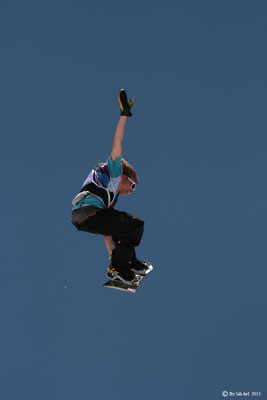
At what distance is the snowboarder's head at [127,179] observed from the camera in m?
7.29

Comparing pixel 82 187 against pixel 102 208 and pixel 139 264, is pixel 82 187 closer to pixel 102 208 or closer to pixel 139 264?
pixel 102 208

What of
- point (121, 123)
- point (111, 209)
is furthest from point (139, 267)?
point (121, 123)

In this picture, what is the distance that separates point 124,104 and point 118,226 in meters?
1.46

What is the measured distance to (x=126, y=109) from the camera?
6.82m

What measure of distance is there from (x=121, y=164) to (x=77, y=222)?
0.93m

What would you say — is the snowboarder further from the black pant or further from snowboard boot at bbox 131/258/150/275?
snowboard boot at bbox 131/258/150/275

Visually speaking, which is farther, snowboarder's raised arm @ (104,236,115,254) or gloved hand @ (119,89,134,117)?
snowboarder's raised arm @ (104,236,115,254)

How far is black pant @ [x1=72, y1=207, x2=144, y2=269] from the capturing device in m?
7.13

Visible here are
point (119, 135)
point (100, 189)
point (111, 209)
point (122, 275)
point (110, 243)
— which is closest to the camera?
point (119, 135)

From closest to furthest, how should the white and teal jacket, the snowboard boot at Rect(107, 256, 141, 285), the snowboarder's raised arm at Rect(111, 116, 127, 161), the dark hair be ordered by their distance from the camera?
1. the snowboarder's raised arm at Rect(111, 116, 127, 161)
2. the white and teal jacket
3. the dark hair
4. the snowboard boot at Rect(107, 256, 141, 285)

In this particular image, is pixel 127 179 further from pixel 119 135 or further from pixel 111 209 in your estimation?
pixel 119 135

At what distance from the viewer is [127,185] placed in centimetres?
734

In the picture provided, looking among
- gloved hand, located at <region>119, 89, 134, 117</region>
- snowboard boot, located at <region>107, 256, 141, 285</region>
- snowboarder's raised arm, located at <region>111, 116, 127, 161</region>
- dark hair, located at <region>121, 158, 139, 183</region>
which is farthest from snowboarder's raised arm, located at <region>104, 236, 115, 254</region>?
gloved hand, located at <region>119, 89, 134, 117</region>

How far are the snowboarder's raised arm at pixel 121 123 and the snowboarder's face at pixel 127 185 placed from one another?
1.58ft
